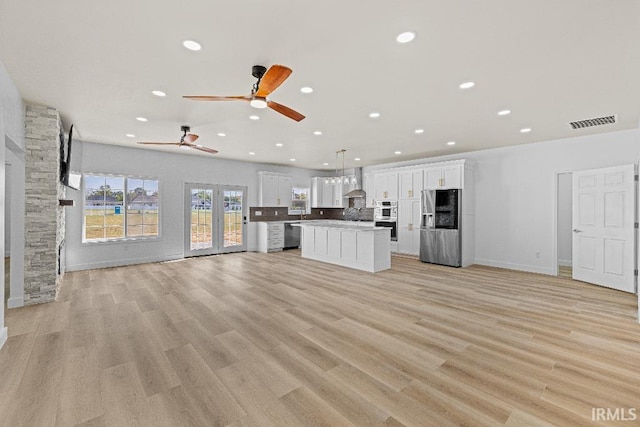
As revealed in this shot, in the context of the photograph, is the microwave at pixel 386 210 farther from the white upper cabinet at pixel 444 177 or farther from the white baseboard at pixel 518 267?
the white baseboard at pixel 518 267

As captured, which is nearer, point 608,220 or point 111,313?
point 111,313

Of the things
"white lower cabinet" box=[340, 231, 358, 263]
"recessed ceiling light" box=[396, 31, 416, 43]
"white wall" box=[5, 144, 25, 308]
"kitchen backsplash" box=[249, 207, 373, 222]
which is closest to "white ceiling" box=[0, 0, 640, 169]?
"recessed ceiling light" box=[396, 31, 416, 43]

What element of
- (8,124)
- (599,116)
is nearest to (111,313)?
(8,124)

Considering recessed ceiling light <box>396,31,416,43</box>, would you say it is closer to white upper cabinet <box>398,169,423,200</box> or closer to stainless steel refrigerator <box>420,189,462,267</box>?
stainless steel refrigerator <box>420,189,462,267</box>

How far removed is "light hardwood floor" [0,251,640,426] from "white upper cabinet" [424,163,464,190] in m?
2.86

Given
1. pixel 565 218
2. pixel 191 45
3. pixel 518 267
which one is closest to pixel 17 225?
pixel 191 45

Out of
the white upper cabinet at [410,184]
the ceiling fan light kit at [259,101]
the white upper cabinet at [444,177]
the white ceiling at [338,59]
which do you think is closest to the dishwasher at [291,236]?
the white upper cabinet at [410,184]

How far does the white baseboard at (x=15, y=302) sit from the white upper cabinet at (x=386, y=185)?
7589 mm

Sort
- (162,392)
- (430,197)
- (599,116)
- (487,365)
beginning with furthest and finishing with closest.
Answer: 1. (430,197)
2. (599,116)
3. (487,365)
4. (162,392)

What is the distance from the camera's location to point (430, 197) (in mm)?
6926

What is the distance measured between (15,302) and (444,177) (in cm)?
810

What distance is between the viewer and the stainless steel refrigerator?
6.52 metres

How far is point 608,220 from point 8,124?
28.1ft

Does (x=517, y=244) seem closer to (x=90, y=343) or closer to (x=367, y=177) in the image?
(x=367, y=177)
